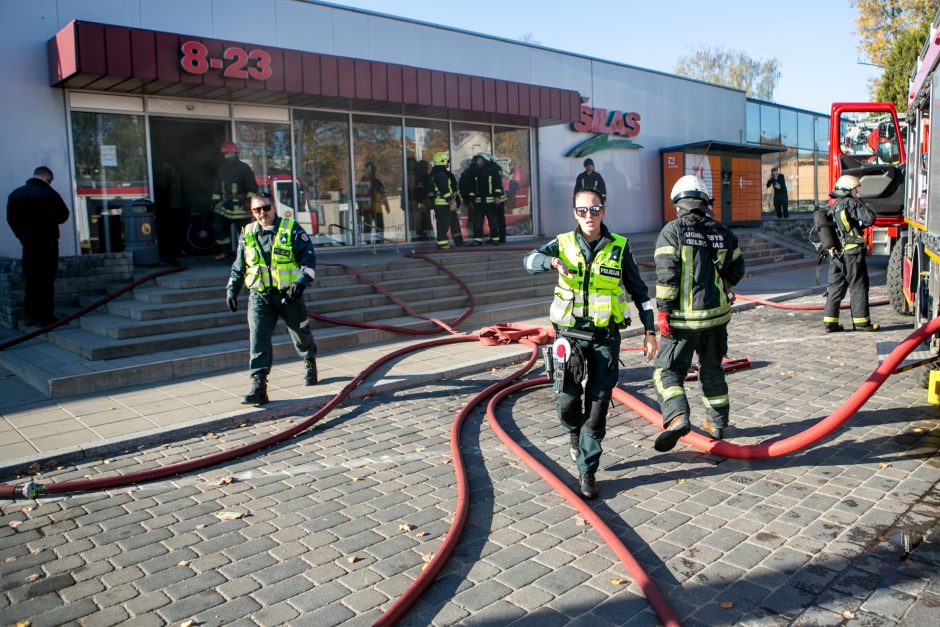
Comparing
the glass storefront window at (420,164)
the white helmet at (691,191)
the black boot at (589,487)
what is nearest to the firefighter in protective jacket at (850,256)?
the white helmet at (691,191)

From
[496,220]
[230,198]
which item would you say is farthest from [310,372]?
[496,220]

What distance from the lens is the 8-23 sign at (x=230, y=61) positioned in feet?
39.5

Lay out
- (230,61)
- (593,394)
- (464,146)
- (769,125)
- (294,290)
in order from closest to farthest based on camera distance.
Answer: (593,394)
(294,290)
(230,61)
(464,146)
(769,125)

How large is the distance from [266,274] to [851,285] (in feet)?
24.1

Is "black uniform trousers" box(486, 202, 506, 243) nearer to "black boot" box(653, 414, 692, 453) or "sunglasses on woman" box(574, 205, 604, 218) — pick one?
"black boot" box(653, 414, 692, 453)

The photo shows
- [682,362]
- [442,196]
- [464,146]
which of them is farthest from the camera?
[464,146]

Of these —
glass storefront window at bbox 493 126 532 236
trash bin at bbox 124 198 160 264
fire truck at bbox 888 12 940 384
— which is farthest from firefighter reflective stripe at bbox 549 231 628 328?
glass storefront window at bbox 493 126 532 236

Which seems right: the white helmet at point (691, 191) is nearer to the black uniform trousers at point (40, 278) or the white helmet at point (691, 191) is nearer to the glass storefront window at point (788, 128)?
the black uniform trousers at point (40, 278)

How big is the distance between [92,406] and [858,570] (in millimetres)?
6583

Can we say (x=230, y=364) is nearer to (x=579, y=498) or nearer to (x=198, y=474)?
(x=198, y=474)

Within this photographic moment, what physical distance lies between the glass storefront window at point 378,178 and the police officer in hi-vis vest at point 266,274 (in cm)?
963

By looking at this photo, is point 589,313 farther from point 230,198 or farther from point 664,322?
point 230,198

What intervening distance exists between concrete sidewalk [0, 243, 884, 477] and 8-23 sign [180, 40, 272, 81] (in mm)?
5656

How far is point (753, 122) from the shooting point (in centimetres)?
2908
